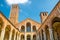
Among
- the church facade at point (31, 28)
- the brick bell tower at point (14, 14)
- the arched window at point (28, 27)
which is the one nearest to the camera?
the church facade at point (31, 28)

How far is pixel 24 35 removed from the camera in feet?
88.6

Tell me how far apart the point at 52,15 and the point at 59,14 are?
1.96m

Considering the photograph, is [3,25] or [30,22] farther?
[30,22]

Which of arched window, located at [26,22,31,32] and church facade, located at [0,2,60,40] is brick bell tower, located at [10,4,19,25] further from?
arched window, located at [26,22,31,32]

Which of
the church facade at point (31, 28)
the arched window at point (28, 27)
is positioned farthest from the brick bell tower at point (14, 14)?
the arched window at point (28, 27)

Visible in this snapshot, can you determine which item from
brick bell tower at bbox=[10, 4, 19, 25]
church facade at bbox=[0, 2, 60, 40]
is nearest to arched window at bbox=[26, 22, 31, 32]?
church facade at bbox=[0, 2, 60, 40]

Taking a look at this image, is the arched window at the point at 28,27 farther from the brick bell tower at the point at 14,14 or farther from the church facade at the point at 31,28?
the brick bell tower at the point at 14,14

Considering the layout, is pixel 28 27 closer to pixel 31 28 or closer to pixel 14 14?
pixel 31 28

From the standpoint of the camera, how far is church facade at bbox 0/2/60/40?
17.1 metres

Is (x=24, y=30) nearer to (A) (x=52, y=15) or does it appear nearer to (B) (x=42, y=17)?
(B) (x=42, y=17)

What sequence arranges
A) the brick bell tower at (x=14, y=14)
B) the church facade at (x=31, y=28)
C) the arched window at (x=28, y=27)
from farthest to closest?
1. the brick bell tower at (x=14, y=14)
2. the arched window at (x=28, y=27)
3. the church facade at (x=31, y=28)

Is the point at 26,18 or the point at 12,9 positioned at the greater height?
the point at 12,9

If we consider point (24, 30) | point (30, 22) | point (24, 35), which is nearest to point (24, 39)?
point (24, 35)

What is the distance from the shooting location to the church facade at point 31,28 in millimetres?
17062
